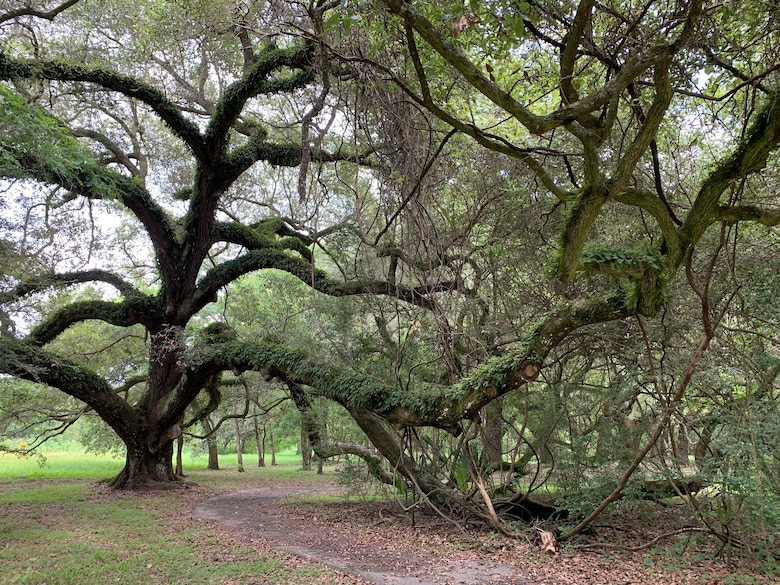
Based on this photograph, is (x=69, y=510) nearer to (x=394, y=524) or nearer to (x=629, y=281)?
(x=394, y=524)

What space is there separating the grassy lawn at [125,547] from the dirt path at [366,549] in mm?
438

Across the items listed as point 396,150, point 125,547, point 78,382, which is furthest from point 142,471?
point 396,150

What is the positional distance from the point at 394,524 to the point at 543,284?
4.57 m

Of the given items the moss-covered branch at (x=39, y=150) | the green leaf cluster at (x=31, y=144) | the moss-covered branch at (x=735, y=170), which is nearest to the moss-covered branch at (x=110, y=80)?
the moss-covered branch at (x=39, y=150)

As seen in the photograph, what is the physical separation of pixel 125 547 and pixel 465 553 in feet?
13.9

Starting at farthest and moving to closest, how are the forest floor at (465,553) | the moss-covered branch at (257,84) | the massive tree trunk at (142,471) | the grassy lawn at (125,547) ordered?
the massive tree trunk at (142,471), the moss-covered branch at (257,84), the forest floor at (465,553), the grassy lawn at (125,547)

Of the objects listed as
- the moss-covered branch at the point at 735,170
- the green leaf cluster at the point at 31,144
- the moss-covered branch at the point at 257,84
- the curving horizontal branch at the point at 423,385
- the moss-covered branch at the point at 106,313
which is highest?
the moss-covered branch at the point at 257,84

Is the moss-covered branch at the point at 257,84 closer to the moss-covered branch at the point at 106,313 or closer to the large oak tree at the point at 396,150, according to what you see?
the large oak tree at the point at 396,150

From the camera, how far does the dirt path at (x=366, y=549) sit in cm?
547

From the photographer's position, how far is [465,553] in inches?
254

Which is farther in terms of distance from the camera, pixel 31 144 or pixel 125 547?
pixel 125 547

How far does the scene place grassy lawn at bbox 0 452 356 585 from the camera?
510cm

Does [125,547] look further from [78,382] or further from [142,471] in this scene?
[142,471]

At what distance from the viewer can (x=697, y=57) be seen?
4.84 m
